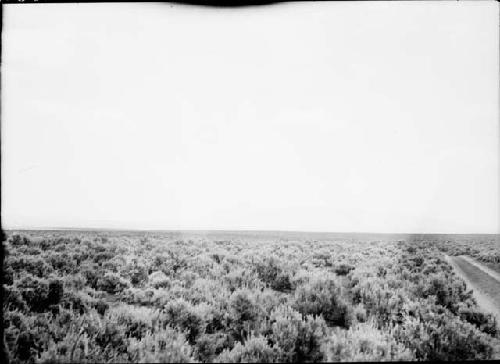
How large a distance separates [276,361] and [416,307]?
3705 millimetres

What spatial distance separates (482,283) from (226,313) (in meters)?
8.29

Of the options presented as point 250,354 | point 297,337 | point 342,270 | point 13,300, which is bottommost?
point 250,354

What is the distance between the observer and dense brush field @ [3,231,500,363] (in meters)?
4.57

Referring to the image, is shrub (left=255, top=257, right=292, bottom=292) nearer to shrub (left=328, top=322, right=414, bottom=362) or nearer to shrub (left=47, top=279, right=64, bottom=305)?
shrub (left=328, top=322, right=414, bottom=362)

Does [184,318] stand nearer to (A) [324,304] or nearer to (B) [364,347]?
(A) [324,304]

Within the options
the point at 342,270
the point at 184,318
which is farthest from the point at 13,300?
the point at 342,270

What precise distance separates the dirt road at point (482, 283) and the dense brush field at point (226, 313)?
0.39m

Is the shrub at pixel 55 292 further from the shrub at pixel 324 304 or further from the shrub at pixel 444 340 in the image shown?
the shrub at pixel 444 340

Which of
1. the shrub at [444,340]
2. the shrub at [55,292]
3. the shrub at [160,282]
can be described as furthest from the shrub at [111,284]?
the shrub at [444,340]

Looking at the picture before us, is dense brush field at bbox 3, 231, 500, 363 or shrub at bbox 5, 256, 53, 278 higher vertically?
shrub at bbox 5, 256, 53, 278

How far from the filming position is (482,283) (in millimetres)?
9844

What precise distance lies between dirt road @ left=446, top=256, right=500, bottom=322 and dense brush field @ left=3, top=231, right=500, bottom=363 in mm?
391

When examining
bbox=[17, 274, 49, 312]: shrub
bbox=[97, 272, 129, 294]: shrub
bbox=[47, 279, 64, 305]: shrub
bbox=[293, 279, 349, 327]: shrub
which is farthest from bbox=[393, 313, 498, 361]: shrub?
bbox=[17, 274, 49, 312]: shrub

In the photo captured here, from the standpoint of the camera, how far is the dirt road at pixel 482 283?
764 cm
